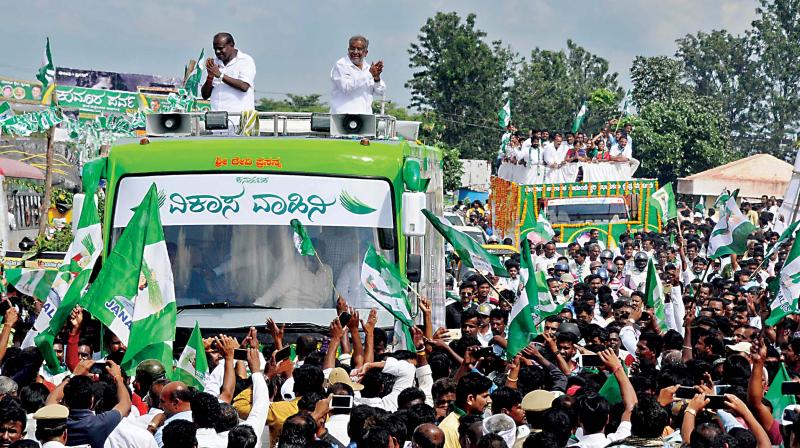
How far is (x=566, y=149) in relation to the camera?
87.5ft

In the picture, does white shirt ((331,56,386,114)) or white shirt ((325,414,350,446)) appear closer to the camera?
white shirt ((325,414,350,446))

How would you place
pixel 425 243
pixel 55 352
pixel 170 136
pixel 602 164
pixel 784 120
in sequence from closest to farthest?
pixel 55 352, pixel 170 136, pixel 425 243, pixel 602 164, pixel 784 120

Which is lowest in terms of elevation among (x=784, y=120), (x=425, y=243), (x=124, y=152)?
(x=425, y=243)

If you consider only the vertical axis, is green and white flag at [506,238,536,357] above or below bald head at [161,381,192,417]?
above

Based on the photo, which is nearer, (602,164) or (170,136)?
(170,136)

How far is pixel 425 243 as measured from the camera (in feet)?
37.9

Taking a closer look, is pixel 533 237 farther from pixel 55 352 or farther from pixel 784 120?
pixel 784 120

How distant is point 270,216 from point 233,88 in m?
2.31

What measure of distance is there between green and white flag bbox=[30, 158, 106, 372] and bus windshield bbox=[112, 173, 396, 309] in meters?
0.26

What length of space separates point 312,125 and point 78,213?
1.99 metres

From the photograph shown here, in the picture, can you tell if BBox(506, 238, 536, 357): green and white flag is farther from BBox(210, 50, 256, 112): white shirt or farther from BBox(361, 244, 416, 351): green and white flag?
BBox(210, 50, 256, 112): white shirt

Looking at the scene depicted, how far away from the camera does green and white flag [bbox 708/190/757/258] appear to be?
1396 cm

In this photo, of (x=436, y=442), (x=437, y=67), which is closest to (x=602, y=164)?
(x=436, y=442)

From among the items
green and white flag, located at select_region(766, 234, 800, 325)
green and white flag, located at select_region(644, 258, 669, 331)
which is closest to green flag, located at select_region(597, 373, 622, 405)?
green and white flag, located at select_region(766, 234, 800, 325)
